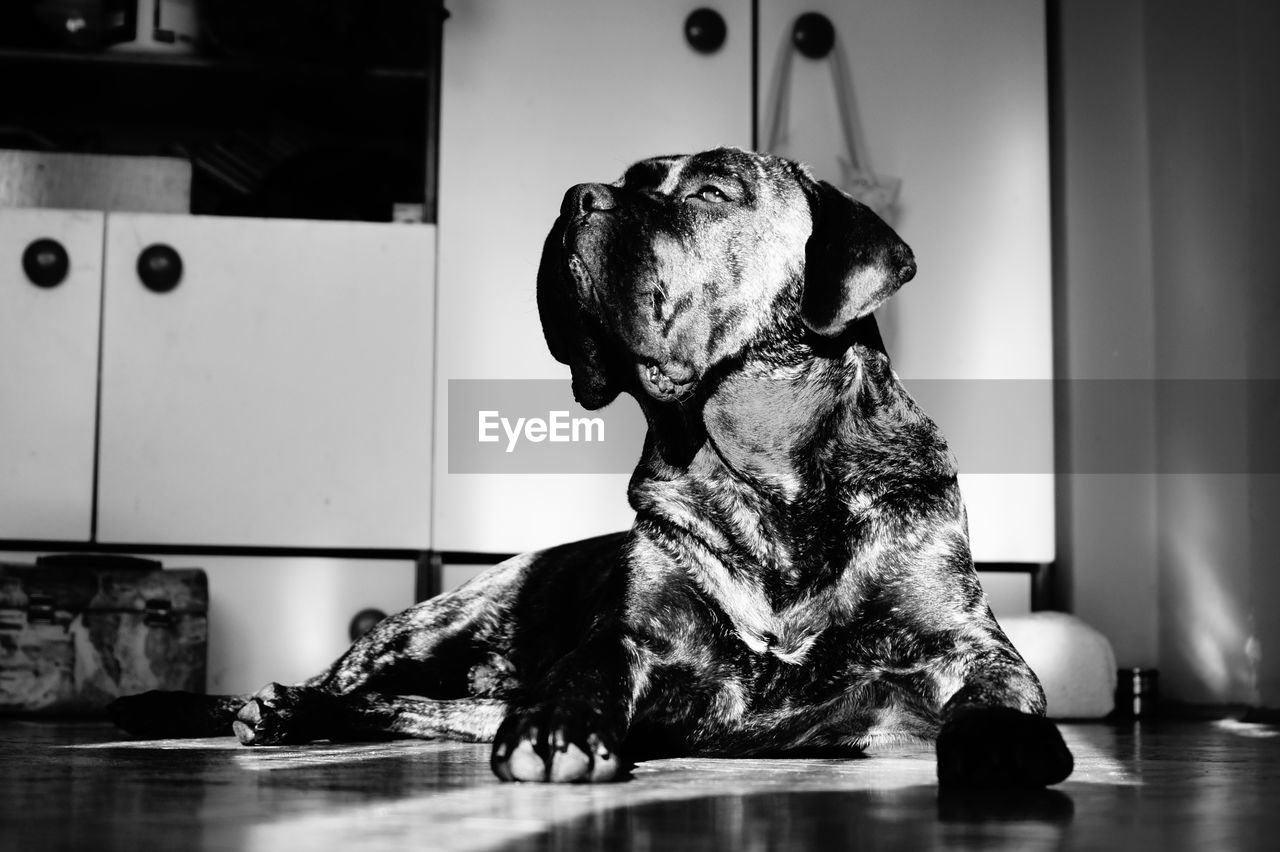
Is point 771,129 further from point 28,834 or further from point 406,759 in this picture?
point 28,834

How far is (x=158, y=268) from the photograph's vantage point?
2.58m

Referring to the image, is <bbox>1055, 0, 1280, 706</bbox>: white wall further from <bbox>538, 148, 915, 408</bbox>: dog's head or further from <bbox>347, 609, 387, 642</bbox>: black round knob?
<bbox>347, 609, 387, 642</bbox>: black round knob

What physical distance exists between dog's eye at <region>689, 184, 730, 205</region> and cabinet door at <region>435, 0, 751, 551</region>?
1026 millimetres

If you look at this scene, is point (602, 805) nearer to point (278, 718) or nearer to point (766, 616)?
point (766, 616)

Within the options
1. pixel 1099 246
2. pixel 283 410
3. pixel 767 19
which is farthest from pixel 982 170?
pixel 283 410

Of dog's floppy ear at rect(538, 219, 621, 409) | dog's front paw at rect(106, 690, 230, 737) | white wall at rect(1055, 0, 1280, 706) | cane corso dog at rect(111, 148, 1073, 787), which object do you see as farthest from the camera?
white wall at rect(1055, 0, 1280, 706)

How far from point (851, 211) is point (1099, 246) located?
1.31 meters

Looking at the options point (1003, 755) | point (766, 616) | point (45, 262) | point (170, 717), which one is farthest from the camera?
point (45, 262)

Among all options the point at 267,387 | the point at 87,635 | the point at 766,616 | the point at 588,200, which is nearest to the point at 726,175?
the point at 588,200

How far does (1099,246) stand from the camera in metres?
2.78

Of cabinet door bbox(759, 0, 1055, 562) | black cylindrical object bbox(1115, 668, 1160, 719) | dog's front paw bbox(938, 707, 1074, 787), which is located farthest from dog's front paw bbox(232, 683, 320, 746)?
black cylindrical object bbox(1115, 668, 1160, 719)

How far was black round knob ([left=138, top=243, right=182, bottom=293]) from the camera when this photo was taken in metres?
2.58

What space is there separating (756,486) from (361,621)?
1.18 m

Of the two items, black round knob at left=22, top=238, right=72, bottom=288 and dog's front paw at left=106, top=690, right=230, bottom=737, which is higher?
black round knob at left=22, top=238, right=72, bottom=288
